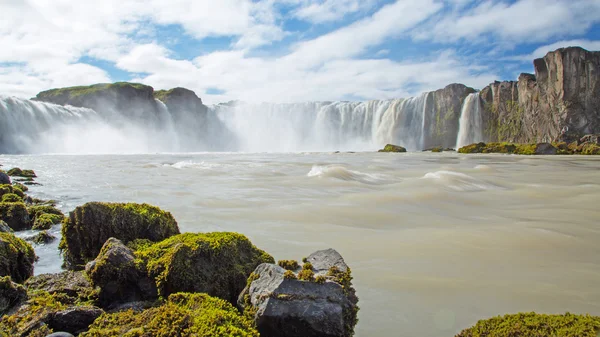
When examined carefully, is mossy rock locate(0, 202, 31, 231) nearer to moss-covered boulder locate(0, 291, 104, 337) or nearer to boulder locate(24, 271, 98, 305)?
boulder locate(24, 271, 98, 305)

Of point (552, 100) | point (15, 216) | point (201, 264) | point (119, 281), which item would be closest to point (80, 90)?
point (15, 216)

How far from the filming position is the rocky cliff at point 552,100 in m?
53.1

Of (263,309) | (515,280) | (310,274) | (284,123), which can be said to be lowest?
(515,280)

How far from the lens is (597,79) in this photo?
52.8 m

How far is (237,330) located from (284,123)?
77.2 metres

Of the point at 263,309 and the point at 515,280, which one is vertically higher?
the point at 263,309

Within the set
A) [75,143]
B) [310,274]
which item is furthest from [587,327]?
[75,143]

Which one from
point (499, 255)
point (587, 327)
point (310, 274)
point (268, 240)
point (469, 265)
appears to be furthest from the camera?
point (268, 240)

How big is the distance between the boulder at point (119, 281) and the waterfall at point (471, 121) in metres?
72.2

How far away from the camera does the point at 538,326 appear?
262 cm

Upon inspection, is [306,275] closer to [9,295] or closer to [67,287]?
[67,287]

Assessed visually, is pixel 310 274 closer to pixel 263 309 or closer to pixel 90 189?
pixel 263 309

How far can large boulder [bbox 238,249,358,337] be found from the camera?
9.32 feet

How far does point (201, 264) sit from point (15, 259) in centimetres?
240
